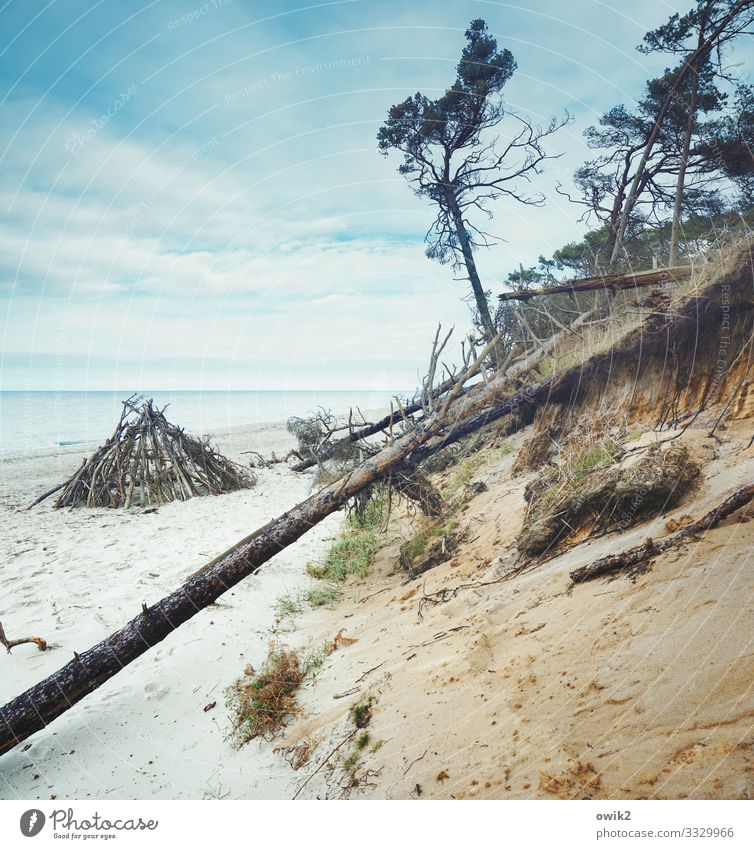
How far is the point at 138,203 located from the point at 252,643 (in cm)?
438

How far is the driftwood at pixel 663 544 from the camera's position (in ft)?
7.88

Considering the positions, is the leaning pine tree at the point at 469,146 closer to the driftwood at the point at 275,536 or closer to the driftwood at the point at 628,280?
the driftwood at the point at 275,536

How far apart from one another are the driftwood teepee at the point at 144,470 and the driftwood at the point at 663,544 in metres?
8.56

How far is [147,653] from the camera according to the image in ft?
12.0

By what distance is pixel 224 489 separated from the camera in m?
9.95

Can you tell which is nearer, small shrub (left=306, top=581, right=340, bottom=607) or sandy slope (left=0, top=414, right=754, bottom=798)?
sandy slope (left=0, top=414, right=754, bottom=798)

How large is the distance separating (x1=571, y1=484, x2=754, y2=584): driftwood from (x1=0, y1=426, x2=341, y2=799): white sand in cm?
210
